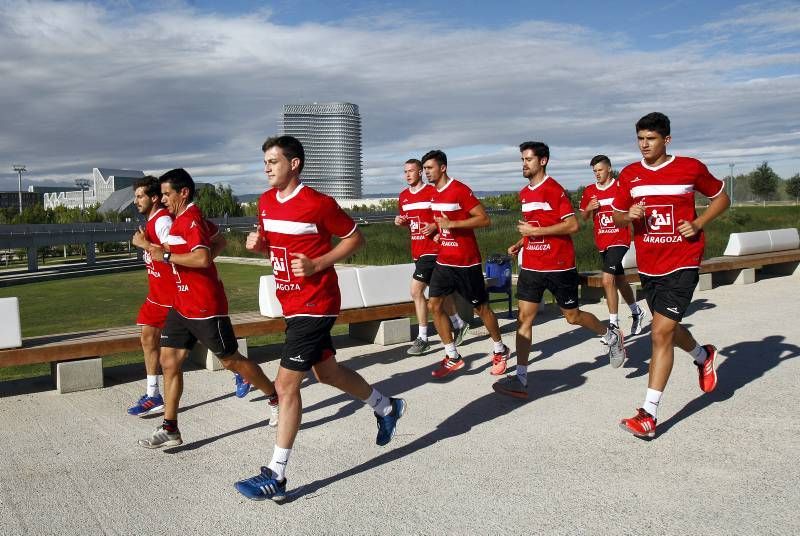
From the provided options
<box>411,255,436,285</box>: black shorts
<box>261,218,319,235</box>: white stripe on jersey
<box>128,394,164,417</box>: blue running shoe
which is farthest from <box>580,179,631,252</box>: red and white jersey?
<box>261,218,319,235</box>: white stripe on jersey

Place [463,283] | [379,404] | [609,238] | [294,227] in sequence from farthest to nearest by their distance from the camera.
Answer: [609,238] → [463,283] → [379,404] → [294,227]

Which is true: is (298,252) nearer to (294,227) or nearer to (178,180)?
(294,227)

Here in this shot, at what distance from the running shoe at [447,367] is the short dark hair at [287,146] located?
3.49 metres

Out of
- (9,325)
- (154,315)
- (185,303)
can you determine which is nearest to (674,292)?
(185,303)

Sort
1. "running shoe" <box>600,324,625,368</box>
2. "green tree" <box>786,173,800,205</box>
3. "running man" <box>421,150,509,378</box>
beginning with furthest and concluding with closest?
"green tree" <box>786,173,800,205</box>
"running man" <box>421,150,509,378</box>
"running shoe" <box>600,324,625,368</box>

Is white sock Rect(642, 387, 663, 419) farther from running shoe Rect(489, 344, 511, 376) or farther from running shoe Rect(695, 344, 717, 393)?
running shoe Rect(489, 344, 511, 376)

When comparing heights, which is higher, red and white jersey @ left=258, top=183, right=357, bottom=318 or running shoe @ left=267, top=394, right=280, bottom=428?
red and white jersey @ left=258, top=183, right=357, bottom=318

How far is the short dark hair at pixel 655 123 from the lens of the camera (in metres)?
5.70

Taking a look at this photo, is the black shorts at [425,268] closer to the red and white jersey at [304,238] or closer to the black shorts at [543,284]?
the black shorts at [543,284]

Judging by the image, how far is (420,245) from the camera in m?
9.08

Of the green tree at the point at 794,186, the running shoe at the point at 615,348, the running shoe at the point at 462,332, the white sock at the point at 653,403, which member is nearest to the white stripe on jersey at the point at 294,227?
the white sock at the point at 653,403

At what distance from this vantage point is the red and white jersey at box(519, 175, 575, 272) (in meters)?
7.12

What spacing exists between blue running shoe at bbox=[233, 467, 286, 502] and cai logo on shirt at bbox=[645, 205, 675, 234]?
10.5ft

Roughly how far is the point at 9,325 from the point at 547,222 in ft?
16.2
